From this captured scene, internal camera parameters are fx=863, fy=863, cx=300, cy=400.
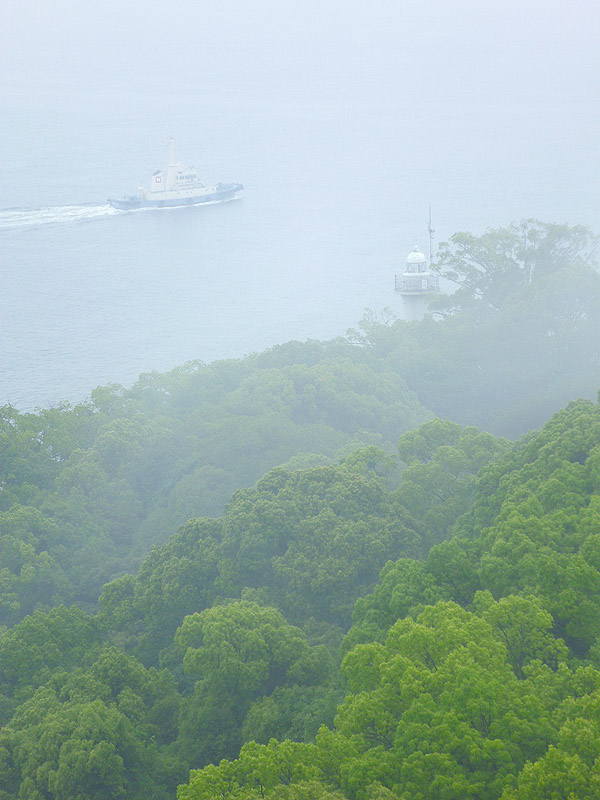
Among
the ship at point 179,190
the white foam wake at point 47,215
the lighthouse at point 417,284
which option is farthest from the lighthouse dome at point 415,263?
the ship at point 179,190

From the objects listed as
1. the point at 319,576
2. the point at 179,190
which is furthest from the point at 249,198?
the point at 319,576

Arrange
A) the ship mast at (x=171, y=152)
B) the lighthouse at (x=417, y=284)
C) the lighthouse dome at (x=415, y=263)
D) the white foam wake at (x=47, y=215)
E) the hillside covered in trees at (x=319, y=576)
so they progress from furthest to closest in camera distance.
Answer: the ship mast at (x=171, y=152) < the white foam wake at (x=47, y=215) < the lighthouse dome at (x=415, y=263) < the lighthouse at (x=417, y=284) < the hillside covered in trees at (x=319, y=576)

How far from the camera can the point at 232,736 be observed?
1884 cm

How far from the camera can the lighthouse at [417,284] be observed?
2057 inches

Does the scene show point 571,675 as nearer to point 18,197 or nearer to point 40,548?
point 40,548

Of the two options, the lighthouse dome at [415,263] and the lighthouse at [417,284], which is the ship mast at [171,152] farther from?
the lighthouse dome at [415,263]

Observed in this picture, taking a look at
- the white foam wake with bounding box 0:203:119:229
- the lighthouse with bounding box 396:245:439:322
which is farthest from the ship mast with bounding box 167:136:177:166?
the lighthouse with bounding box 396:245:439:322

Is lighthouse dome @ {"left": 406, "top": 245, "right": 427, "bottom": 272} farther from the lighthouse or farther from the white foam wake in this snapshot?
the white foam wake

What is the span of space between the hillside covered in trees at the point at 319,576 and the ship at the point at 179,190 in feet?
198

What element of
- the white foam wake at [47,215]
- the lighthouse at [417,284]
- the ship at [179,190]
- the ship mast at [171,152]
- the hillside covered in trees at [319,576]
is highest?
the ship mast at [171,152]

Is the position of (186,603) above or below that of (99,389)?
below

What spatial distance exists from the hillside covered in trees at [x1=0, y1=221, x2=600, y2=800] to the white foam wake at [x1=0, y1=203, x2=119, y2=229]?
52.5m

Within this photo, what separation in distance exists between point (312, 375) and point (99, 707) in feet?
72.1

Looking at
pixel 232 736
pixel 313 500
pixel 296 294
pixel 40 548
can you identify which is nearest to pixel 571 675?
pixel 232 736
